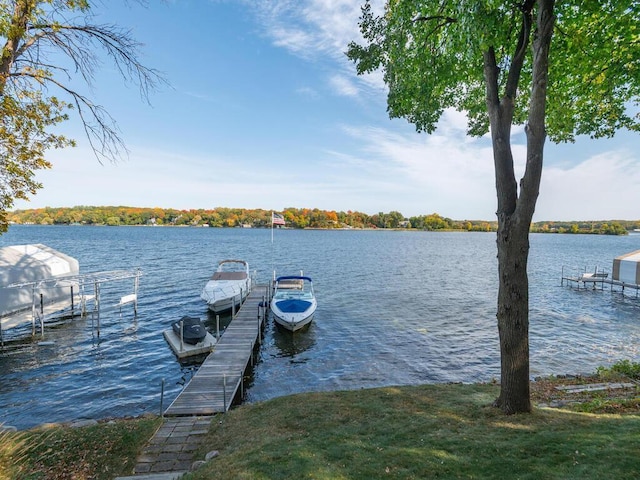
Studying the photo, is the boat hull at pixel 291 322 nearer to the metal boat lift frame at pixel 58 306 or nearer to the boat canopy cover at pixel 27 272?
the metal boat lift frame at pixel 58 306

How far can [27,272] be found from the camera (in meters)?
23.9

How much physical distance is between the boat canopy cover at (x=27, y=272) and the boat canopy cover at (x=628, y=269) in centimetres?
4820

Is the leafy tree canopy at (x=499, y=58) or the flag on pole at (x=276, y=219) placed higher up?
the leafy tree canopy at (x=499, y=58)

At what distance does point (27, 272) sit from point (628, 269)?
52464 millimetres

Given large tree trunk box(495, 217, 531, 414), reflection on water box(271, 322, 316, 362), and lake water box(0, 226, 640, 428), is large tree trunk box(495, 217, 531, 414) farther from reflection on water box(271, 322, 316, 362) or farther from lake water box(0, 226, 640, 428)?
reflection on water box(271, 322, 316, 362)

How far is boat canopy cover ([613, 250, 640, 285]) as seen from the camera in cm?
3383

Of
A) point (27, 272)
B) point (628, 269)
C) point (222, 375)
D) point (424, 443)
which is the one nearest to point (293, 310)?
point (222, 375)

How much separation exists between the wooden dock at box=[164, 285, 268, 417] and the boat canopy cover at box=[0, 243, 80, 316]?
36.6 feet

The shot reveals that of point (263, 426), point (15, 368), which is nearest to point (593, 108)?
point (263, 426)

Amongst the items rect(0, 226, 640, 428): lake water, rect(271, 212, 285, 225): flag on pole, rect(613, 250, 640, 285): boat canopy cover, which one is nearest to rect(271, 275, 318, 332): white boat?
rect(0, 226, 640, 428): lake water

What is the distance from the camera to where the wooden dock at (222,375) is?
1113 centimetres

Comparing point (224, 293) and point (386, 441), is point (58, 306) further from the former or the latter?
point (386, 441)

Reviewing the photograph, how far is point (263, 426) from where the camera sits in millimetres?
8531

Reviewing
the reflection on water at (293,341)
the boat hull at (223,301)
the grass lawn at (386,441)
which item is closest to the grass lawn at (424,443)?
the grass lawn at (386,441)
